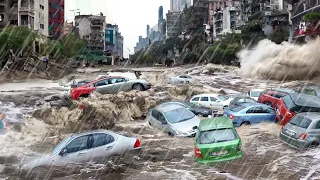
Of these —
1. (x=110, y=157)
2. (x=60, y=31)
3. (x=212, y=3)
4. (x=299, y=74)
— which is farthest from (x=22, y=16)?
(x=212, y=3)

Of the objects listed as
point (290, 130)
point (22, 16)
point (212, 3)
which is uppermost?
Answer: point (212, 3)

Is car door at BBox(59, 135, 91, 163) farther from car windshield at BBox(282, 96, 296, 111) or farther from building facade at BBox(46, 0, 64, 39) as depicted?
building facade at BBox(46, 0, 64, 39)

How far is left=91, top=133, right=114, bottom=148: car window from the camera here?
13070 millimetres

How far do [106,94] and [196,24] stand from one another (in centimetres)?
13013

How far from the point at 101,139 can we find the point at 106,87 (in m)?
15.4

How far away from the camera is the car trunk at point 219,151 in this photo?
12750 mm

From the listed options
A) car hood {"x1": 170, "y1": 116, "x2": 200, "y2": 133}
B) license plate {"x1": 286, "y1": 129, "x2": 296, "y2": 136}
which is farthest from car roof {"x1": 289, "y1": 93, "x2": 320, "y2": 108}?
car hood {"x1": 170, "y1": 116, "x2": 200, "y2": 133}

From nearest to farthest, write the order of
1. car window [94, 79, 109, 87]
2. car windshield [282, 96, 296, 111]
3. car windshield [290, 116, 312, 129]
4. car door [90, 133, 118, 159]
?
car door [90, 133, 118, 159]
car windshield [290, 116, 312, 129]
car windshield [282, 96, 296, 111]
car window [94, 79, 109, 87]

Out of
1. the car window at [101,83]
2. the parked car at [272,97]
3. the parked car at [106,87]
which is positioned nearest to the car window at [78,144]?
the parked car at [272,97]

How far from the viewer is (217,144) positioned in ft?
42.3

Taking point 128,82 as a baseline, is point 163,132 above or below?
below

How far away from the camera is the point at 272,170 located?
40.8 feet

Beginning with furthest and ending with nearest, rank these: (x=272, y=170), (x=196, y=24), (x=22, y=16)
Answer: (x=196, y=24)
(x=22, y=16)
(x=272, y=170)

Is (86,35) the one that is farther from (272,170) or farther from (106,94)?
(272,170)
